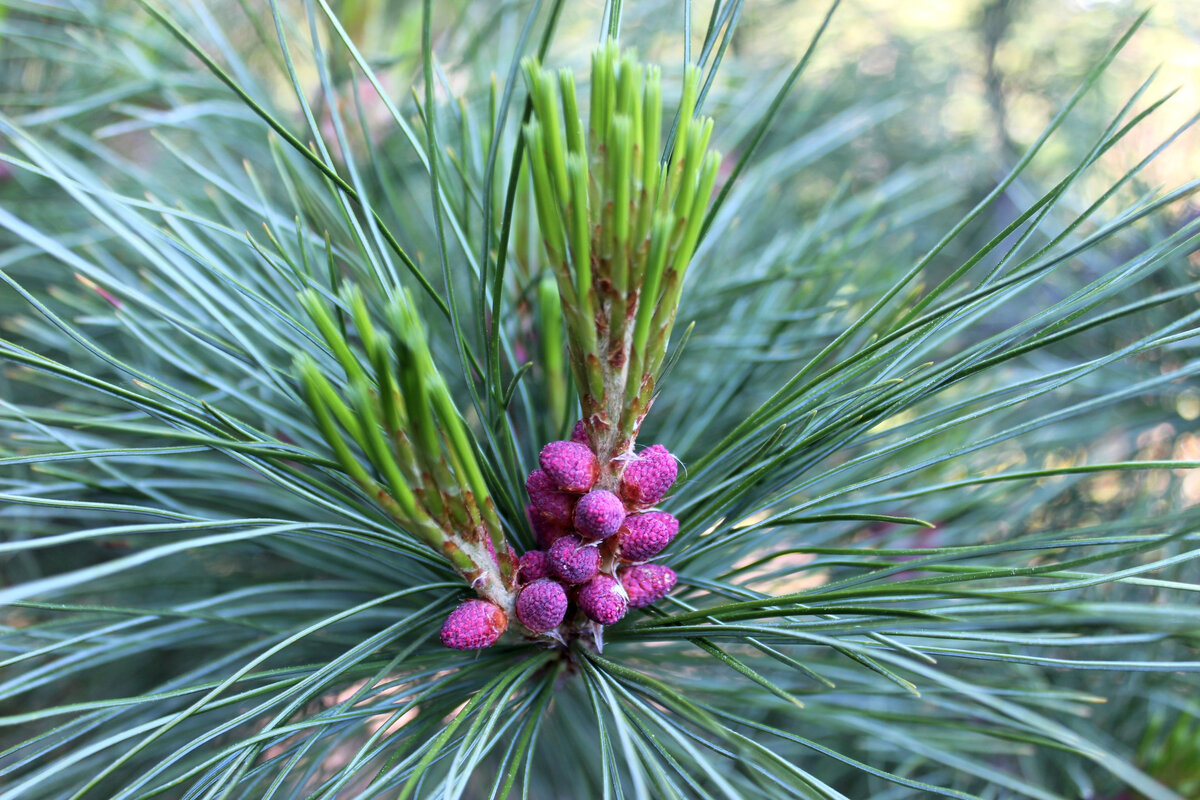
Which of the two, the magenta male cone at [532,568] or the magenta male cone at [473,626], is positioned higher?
the magenta male cone at [532,568]

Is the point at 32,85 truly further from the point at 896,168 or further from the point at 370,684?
the point at 896,168

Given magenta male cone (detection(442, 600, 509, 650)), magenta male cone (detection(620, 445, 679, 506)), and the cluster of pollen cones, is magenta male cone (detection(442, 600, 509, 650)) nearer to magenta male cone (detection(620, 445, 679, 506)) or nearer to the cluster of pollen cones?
the cluster of pollen cones

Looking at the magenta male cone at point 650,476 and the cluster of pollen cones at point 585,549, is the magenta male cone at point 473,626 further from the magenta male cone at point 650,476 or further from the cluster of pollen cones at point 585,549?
the magenta male cone at point 650,476

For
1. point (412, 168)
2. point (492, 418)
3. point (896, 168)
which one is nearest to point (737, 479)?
point (492, 418)

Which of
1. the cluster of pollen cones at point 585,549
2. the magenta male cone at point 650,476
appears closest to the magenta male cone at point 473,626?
the cluster of pollen cones at point 585,549
